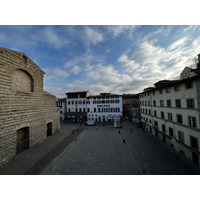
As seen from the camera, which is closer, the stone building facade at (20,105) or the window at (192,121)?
the stone building facade at (20,105)

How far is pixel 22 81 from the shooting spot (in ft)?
45.1

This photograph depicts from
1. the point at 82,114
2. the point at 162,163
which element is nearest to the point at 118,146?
the point at 162,163

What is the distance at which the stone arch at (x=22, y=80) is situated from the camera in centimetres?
1248

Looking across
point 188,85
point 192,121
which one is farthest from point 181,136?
point 188,85

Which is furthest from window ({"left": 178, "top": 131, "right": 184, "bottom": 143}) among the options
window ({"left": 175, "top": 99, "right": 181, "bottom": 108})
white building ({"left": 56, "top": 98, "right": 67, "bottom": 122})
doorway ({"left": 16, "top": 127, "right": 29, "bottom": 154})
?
white building ({"left": 56, "top": 98, "right": 67, "bottom": 122})

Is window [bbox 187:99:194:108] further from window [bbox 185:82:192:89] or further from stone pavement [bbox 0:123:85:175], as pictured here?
stone pavement [bbox 0:123:85:175]

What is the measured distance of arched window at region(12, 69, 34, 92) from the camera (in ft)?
41.4

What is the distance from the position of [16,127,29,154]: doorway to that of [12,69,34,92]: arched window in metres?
6.40

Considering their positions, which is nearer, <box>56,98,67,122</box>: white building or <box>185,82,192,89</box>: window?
<box>185,82,192,89</box>: window

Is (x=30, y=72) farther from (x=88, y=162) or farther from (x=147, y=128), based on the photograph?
(x=147, y=128)

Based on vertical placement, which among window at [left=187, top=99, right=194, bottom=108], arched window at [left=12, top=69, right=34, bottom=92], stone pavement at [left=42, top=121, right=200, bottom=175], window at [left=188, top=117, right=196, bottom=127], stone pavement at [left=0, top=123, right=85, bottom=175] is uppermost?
arched window at [left=12, top=69, right=34, bottom=92]

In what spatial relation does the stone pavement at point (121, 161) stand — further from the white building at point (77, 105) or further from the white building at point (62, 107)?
the white building at point (62, 107)

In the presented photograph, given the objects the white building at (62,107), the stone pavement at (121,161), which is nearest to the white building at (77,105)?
the white building at (62,107)

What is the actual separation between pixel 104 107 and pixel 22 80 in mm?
27733
